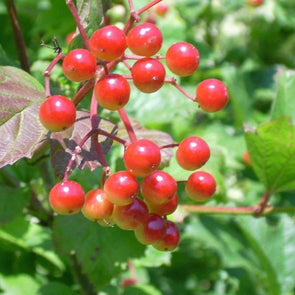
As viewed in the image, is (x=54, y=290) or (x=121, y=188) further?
(x=54, y=290)

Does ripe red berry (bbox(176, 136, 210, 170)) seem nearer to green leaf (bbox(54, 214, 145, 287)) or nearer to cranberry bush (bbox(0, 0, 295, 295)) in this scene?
cranberry bush (bbox(0, 0, 295, 295))

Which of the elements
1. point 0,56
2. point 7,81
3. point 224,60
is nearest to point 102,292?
point 0,56

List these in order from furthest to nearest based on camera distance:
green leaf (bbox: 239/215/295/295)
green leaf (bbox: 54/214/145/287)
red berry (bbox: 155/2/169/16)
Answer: red berry (bbox: 155/2/169/16) → green leaf (bbox: 239/215/295/295) → green leaf (bbox: 54/214/145/287)

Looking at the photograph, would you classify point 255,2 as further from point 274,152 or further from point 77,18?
point 77,18

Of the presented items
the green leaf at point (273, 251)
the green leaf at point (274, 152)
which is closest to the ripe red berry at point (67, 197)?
the green leaf at point (274, 152)

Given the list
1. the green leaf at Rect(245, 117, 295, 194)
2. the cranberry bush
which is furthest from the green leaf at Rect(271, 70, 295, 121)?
the green leaf at Rect(245, 117, 295, 194)

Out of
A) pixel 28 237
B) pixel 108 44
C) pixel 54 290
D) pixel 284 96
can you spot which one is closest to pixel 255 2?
pixel 284 96

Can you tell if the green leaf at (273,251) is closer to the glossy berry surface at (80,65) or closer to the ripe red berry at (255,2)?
the glossy berry surface at (80,65)

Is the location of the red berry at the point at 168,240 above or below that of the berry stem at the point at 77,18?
below
